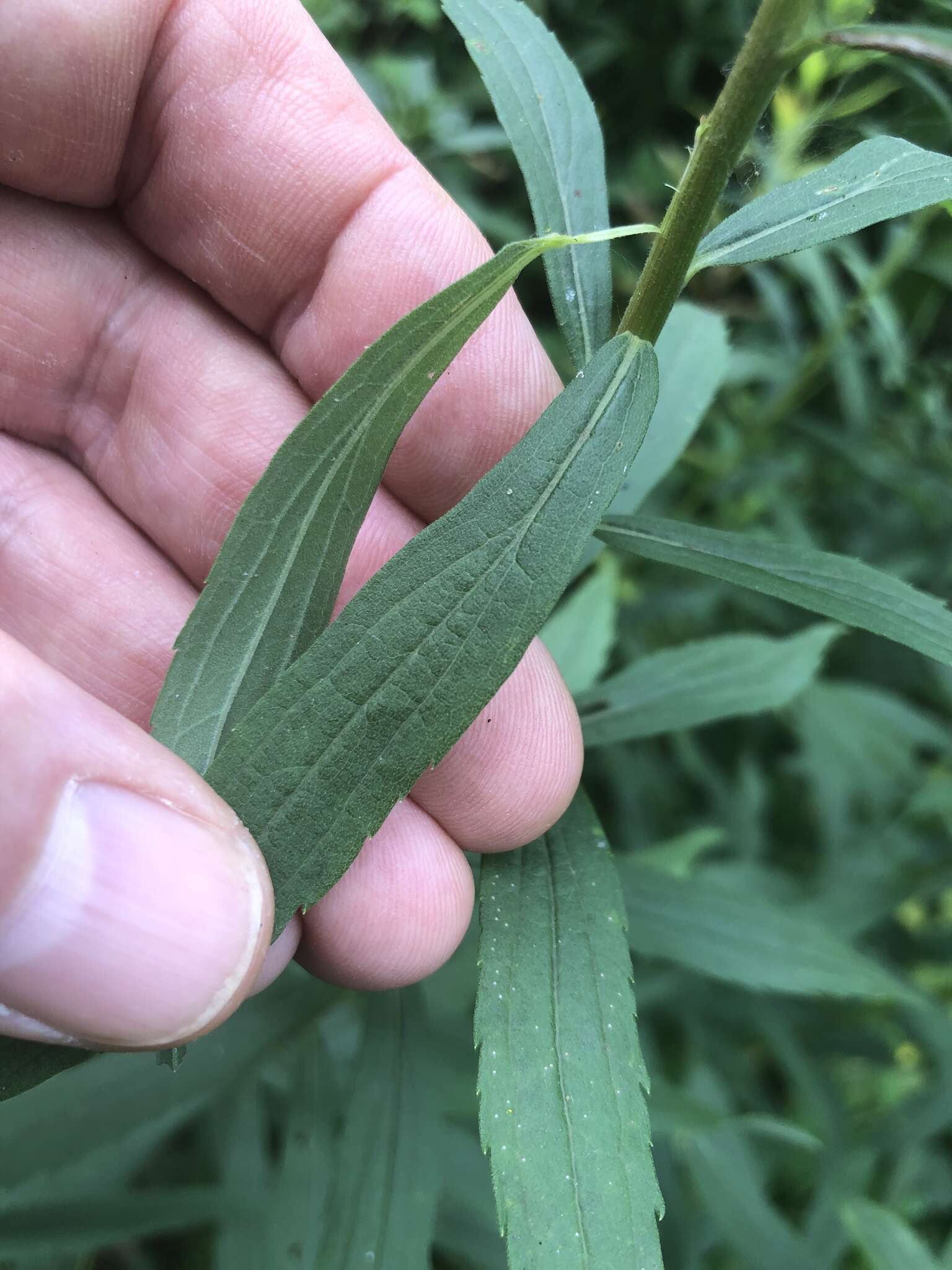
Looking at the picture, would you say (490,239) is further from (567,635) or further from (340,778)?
(340,778)

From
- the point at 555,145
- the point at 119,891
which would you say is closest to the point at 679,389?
the point at 555,145

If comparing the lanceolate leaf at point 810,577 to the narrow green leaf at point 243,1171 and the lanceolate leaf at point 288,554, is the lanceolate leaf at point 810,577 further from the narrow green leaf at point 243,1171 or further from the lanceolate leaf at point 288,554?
the narrow green leaf at point 243,1171

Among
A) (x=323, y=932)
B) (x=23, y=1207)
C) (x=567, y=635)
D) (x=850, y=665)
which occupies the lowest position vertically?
(x=850, y=665)

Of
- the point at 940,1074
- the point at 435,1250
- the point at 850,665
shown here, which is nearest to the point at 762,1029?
the point at 940,1074

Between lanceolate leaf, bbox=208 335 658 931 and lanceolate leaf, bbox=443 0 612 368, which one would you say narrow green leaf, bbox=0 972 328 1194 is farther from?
lanceolate leaf, bbox=443 0 612 368

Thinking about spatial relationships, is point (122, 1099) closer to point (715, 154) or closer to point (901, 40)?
point (715, 154)

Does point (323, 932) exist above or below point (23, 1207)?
above
